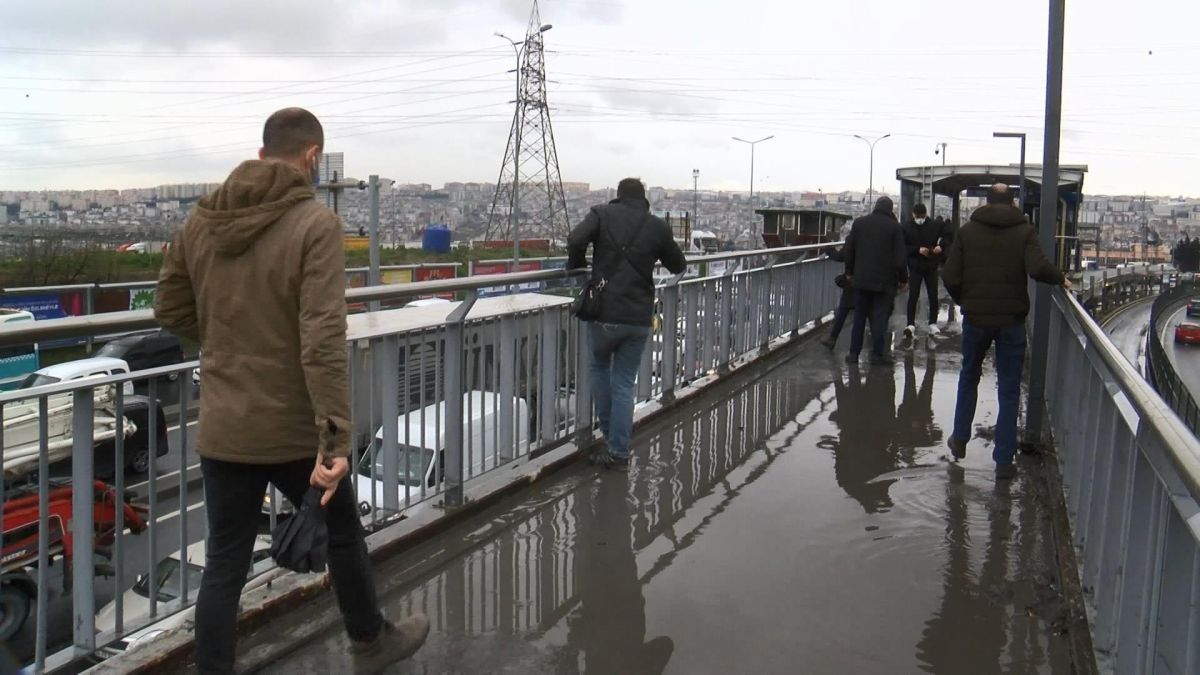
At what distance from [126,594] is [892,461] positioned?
4762 millimetres

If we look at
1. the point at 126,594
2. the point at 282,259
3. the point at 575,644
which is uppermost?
the point at 282,259

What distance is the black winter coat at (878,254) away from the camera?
10461mm

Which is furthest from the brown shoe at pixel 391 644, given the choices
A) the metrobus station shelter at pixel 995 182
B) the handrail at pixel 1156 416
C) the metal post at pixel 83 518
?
the metrobus station shelter at pixel 995 182

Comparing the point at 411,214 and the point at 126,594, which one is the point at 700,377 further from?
the point at 411,214

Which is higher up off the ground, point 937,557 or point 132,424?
point 132,424

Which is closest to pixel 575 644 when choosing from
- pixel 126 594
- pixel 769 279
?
pixel 126 594

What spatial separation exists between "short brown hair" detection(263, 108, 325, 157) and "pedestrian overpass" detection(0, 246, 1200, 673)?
0.87 meters

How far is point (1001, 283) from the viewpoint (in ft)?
19.9

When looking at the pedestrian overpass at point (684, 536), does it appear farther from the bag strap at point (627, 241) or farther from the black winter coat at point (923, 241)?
the black winter coat at point (923, 241)

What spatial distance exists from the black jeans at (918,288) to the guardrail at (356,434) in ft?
18.4

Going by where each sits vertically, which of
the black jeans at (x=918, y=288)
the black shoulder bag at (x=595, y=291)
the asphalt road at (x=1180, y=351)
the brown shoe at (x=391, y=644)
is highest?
the black shoulder bag at (x=595, y=291)

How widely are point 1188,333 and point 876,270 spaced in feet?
227

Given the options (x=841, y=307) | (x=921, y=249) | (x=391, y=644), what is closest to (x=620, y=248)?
(x=391, y=644)

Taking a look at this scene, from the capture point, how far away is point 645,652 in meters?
3.65
